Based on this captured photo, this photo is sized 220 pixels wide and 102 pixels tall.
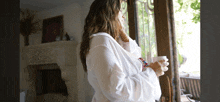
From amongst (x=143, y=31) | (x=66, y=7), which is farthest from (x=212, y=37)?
(x=66, y=7)

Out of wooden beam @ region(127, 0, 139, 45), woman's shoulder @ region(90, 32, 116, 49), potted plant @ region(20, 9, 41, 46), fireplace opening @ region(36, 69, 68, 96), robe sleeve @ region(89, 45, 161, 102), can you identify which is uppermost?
potted plant @ region(20, 9, 41, 46)

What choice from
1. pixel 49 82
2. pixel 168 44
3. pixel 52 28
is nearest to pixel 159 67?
pixel 168 44

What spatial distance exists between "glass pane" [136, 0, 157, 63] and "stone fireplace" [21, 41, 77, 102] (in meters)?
1.93

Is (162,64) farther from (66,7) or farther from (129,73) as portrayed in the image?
(66,7)

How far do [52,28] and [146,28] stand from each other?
112 inches

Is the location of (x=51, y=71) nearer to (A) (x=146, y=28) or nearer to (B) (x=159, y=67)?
(A) (x=146, y=28)

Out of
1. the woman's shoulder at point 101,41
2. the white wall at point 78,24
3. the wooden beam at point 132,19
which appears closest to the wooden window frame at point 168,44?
the wooden beam at point 132,19

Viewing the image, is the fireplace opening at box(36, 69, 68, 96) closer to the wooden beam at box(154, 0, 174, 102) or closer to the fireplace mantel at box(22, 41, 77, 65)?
the fireplace mantel at box(22, 41, 77, 65)

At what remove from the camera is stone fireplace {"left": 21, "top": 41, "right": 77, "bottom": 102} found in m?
3.21

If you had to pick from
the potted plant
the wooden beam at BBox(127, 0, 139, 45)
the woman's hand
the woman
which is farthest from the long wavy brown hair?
the potted plant

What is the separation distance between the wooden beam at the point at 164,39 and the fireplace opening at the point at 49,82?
303cm

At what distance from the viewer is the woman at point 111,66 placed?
22.5 inches

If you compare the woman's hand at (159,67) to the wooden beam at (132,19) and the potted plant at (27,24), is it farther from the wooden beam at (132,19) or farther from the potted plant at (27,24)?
the potted plant at (27,24)

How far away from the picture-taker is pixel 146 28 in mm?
1729
